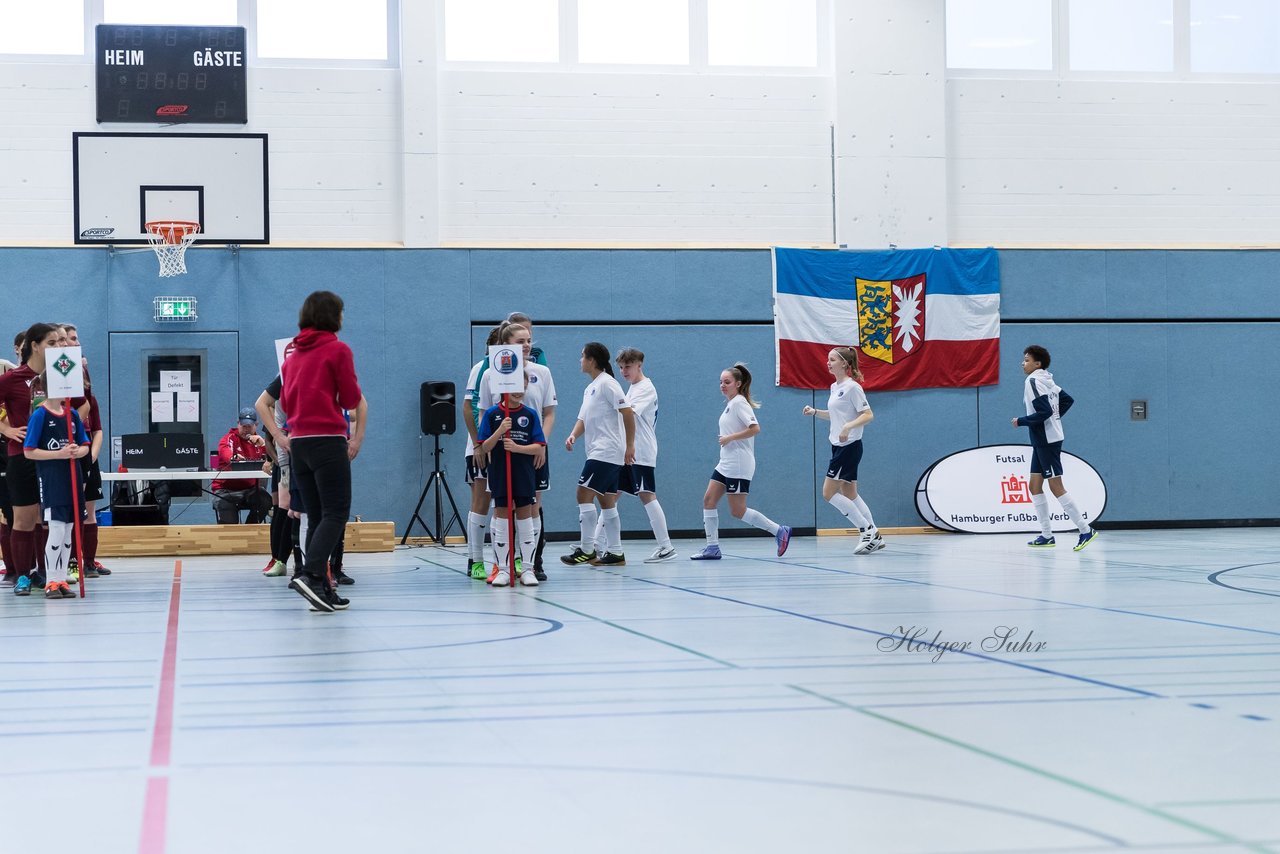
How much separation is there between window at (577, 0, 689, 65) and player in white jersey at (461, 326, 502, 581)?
310 inches

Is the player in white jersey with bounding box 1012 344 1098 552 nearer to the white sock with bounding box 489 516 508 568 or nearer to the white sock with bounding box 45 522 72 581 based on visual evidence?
the white sock with bounding box 489 516 508 568

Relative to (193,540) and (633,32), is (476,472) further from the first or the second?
(633,32)

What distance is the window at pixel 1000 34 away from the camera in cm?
1669

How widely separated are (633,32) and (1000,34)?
4.57m

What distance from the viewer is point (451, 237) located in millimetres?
15547

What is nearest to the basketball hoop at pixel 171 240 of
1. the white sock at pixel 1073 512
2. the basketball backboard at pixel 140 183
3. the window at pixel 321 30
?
the basketball backboard at pixel 140 183

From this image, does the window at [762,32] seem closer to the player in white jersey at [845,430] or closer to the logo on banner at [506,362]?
the player in white jersey at [845,430]

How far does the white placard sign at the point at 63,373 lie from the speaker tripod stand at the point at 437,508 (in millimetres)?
6853

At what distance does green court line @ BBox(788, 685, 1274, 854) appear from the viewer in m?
2.52

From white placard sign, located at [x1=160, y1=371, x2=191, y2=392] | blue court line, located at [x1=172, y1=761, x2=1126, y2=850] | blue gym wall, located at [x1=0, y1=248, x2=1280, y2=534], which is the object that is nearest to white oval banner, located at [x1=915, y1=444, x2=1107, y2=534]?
blue gym wall, located at [x1=0, y1=248, x2=1280, y2=534]

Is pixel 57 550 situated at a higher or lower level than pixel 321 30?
lower

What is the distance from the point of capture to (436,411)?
48.2 feet

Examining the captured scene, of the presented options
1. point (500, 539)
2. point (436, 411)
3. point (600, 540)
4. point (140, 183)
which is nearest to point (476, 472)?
point (500, 539)

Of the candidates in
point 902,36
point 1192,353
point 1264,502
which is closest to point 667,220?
point 902,36
